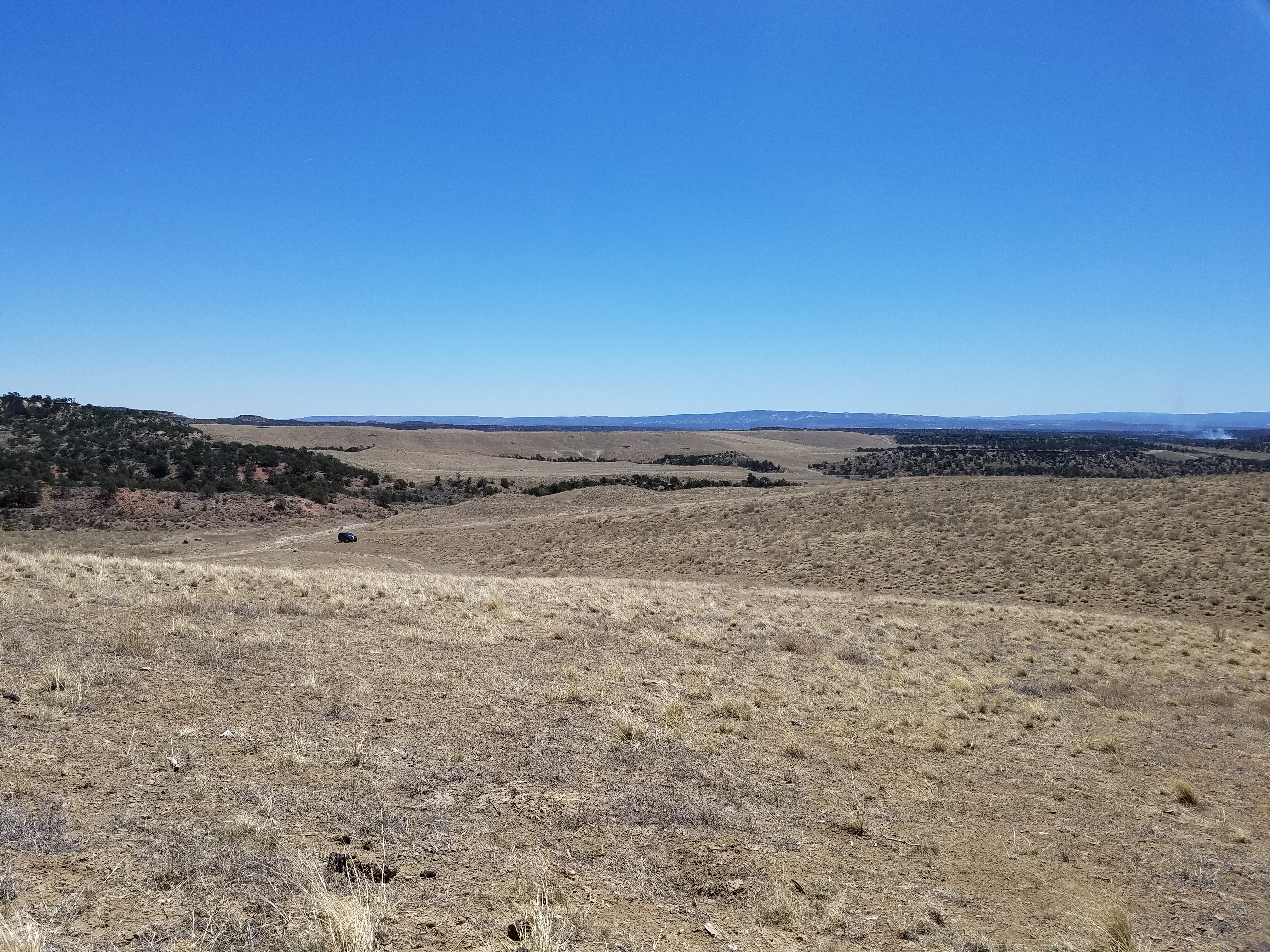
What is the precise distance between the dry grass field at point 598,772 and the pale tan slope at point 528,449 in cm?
6096

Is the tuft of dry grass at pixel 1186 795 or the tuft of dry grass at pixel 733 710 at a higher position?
the tuft of dry grass at pixel 733 710

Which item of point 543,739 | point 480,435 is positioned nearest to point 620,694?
point 543,739

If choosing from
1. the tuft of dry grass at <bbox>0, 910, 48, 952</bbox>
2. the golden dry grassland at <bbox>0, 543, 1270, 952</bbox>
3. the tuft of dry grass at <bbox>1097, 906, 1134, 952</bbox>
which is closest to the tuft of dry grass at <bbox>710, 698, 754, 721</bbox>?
the golden dry grassland at <bbox>0, 543, 1270, 952</bbox>

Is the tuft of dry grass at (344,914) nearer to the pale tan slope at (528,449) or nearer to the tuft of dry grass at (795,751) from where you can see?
the tuft of dry grass at (795,751)

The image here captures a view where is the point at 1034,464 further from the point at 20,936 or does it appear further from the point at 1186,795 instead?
the point at 20,936

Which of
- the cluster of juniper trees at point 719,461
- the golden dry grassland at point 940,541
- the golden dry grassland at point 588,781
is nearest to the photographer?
the golden dry grassland at point 588,781

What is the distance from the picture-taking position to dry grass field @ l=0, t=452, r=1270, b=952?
441 cm

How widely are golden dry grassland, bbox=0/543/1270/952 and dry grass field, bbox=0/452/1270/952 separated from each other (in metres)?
0.04

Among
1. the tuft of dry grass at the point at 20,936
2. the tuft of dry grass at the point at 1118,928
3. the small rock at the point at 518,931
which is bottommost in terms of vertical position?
the tuft of dry grass at the point at 1118,928

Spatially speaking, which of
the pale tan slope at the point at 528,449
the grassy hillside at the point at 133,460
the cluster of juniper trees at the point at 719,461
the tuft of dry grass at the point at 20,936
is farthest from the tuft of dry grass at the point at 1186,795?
the cluster of juniper trees at the point at 719,461

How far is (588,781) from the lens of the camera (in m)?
6.69

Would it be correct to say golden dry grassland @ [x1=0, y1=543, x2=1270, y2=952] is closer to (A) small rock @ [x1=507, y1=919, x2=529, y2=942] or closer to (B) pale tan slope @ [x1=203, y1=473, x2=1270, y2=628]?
(A) small rock @ [x1=507, y1=919, x2=529, y2=942]

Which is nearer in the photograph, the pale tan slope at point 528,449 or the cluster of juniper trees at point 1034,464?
the cluster of juniper trees at point 1034,464

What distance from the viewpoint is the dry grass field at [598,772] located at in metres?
4.41
